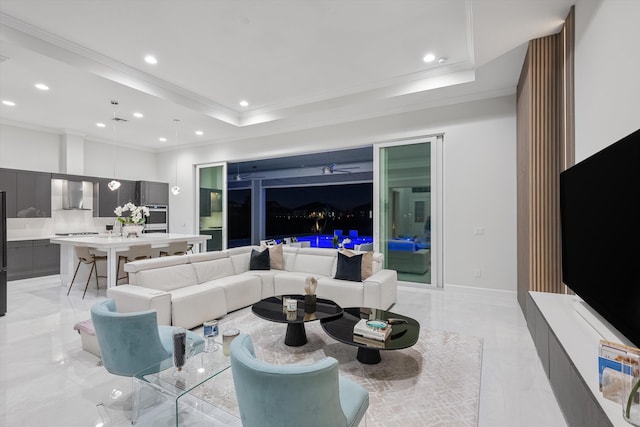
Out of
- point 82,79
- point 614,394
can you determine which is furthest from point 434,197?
point 82,79

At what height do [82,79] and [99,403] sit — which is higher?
[82,79]

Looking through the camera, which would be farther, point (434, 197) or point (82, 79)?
point (434, 197)

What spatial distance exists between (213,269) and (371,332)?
2686mm

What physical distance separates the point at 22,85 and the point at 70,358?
173 inches

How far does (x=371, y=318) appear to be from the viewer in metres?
3.06

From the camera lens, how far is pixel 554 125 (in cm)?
342

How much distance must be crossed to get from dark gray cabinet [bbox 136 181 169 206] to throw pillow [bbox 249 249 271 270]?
16.7 feet

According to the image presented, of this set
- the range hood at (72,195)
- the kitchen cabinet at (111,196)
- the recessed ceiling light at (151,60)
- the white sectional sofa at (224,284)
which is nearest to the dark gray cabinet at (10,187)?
the range hood at (72,195)

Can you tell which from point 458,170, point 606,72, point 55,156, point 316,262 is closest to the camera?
point 606,72

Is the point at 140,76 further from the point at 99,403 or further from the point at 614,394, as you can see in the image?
the point at 614,394

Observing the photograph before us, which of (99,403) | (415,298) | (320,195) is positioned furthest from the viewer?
(320,195)

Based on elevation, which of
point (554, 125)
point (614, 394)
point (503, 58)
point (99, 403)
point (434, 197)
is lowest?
point (99, 403)

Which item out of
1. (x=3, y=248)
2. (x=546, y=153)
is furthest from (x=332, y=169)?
(x=3, y=248)

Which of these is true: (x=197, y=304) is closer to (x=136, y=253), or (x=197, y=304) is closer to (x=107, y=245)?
(x=107, y=245)
